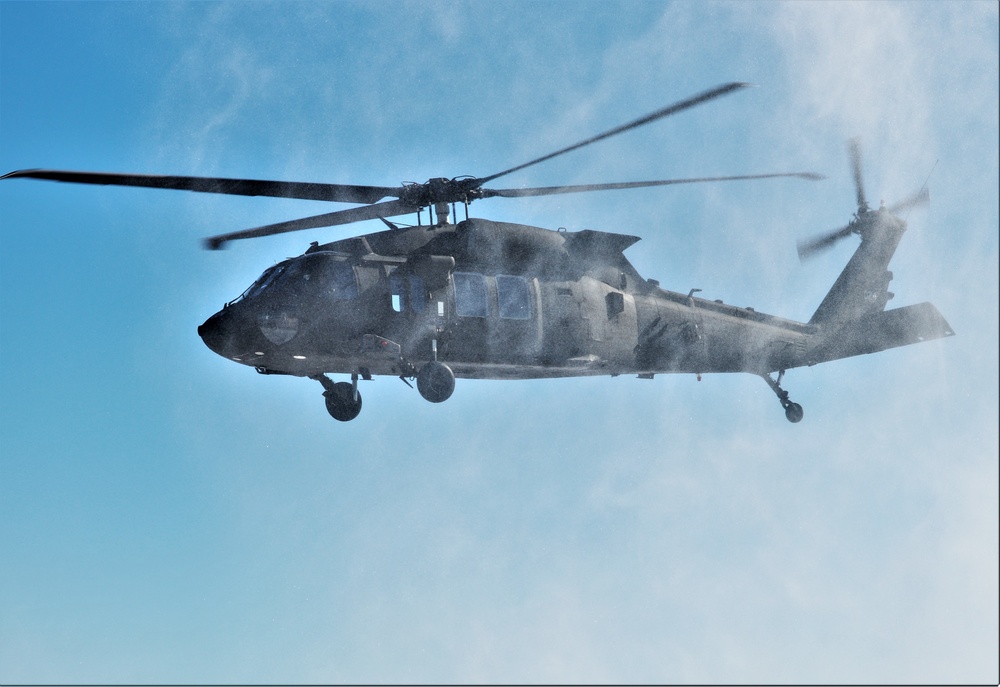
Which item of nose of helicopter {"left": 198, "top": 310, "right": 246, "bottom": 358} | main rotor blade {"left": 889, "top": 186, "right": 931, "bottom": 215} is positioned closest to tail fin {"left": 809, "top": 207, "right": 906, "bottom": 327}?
main rotor blade {"left": 889, "top": 186, "right": 931, "bottom": 215}

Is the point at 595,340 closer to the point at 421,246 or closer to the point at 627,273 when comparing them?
the point at 627,273

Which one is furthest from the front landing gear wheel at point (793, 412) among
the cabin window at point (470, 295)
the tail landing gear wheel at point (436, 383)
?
the tail landing gear wheel at point (436, 383)

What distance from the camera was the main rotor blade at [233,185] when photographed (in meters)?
15.1

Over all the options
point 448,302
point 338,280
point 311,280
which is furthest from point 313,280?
point 448,302

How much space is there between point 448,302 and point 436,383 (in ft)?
5.01

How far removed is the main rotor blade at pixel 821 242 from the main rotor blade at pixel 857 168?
0.67 metres

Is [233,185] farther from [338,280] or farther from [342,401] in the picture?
[342,401]

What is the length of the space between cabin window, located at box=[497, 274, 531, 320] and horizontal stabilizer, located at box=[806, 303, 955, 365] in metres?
7.98

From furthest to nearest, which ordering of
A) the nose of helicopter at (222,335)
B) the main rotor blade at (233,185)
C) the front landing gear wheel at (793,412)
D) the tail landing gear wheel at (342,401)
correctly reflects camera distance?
the front landing gear wheel at (793,412)
the tail landing gear wheel at (342,401)
the nose of helicopter at (222,335)
the main rotor blade at (233,185)

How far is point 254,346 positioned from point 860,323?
1365 cm

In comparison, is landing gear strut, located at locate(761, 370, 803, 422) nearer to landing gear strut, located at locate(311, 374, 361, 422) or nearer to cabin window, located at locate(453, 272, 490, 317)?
cabin window, located at locate(453, 272, 490, 317)

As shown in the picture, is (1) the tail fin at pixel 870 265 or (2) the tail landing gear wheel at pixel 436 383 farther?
(1) the tail fin at pixel 870 265

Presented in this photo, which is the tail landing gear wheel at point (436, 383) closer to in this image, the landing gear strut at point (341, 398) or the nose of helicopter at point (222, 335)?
the landing gear strut at point (341, 398)

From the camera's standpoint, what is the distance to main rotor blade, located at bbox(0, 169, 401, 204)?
49.6ft
